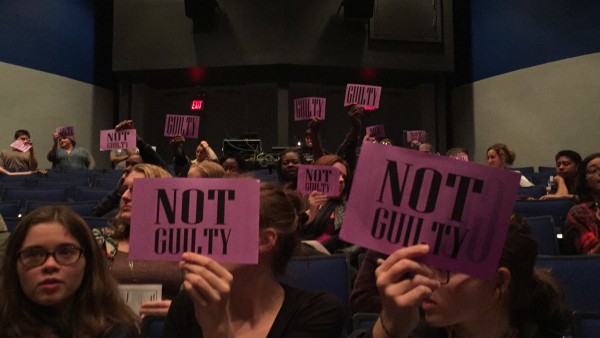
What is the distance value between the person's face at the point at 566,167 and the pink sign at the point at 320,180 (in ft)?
8.20

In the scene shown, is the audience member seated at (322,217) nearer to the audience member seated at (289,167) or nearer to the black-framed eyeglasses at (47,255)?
the audience member seated at (289,167)

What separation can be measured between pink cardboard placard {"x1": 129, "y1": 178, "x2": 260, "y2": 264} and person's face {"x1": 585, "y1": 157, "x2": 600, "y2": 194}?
2861 mm

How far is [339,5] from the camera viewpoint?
38.6 feet

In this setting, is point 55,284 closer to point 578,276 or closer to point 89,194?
point 578,276

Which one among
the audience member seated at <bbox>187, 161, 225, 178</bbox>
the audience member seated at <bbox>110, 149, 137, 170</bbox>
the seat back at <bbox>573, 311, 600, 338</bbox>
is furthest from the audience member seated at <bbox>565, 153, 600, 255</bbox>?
the audience member seated at <bbox>110, 149, 137, 170</bbox>

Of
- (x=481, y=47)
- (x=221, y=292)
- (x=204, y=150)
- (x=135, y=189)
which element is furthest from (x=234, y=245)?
(x=481, y=47)

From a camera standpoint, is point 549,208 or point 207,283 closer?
point 207,283

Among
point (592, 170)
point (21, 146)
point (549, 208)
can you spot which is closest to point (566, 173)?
point (549, 208)

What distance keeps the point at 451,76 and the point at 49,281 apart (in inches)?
490

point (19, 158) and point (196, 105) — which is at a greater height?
point (196, 105)

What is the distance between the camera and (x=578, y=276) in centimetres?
235

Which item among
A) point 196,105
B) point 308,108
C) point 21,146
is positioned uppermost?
point 196,105

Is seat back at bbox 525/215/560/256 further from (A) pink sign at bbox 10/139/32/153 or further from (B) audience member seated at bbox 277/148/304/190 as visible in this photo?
(A) pink sign at bbox 10/139/32/153

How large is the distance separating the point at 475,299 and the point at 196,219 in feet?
2.09
